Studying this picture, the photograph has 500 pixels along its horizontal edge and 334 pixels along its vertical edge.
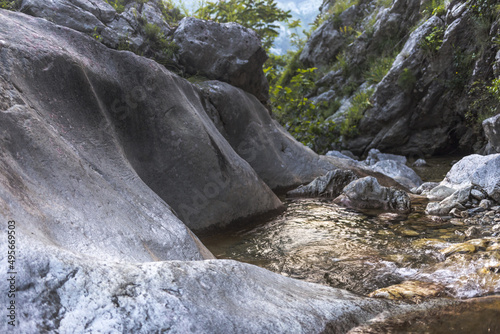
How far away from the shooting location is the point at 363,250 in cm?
388

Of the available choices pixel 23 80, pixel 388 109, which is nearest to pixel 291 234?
pixel 23 80

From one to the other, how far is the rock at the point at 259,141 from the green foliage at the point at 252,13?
3.53m

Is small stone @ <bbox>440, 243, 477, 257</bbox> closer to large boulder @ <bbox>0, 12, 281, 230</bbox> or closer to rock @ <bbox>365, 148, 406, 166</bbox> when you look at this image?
large boulder @ <bbox>0, 12, 281, 230</bbox>

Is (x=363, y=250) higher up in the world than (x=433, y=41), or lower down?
lower down

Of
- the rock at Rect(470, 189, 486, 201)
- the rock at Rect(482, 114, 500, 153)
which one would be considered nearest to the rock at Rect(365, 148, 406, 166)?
the rock at Rect(482, 114, 500, 153)

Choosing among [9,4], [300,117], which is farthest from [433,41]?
[9,4]

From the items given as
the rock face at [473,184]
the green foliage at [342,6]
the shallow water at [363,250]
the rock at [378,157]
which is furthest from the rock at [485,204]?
the green foliage at [342,6]

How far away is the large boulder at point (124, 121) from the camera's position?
3.16 meters

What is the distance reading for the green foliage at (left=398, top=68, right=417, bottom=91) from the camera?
1200cm

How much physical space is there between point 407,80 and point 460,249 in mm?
10209

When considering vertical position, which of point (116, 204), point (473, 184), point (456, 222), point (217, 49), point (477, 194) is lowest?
point (456, 222)

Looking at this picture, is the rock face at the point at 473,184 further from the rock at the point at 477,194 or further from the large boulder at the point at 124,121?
the large boulder at the point at 124,121

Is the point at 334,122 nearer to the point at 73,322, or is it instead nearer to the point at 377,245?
the point at 377,245

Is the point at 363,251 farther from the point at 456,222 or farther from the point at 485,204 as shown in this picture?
the point at 485,204
